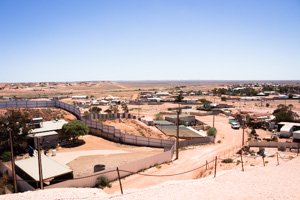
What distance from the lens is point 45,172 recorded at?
20.0 metres

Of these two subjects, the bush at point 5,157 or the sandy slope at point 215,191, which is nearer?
the sandy slope at point 215,191

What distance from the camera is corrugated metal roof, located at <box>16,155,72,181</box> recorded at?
19625 mm

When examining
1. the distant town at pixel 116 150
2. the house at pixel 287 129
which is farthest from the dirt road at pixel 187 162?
the house at pixel 287 129

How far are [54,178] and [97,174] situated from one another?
317 cm

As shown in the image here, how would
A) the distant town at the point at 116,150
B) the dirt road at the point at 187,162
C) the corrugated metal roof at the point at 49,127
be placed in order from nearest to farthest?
the distant town at the point at 116,150
the dirt road at the point at 187,162
the corrugated metal roof at the point at 49,127

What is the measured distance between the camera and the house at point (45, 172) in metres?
19.4

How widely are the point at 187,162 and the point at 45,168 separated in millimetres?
13577

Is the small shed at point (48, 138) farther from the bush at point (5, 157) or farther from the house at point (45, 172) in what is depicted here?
the house at point (45, 172)

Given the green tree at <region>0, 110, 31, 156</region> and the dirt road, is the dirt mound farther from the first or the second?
the green tree at <region>0, 110, 31, 156</region>

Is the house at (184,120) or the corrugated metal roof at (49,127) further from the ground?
the corrugated metal roof at (49,127)

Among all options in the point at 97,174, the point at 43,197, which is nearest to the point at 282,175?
the point at 97,174

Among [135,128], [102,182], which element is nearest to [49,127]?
[135,128]

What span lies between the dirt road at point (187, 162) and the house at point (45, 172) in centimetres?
352

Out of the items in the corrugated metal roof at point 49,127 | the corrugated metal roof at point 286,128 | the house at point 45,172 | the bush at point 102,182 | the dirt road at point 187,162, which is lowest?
the dirt road at point 187,162
